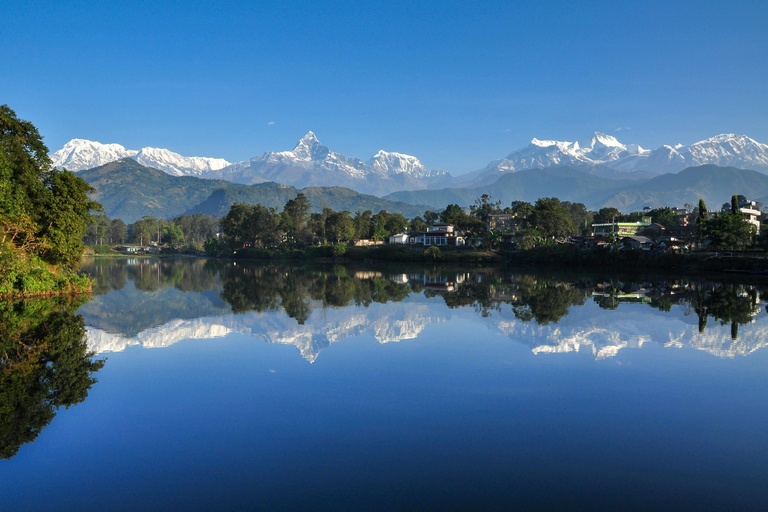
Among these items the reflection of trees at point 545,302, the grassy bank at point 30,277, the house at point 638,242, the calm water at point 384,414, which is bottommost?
the calm water at point 384,414

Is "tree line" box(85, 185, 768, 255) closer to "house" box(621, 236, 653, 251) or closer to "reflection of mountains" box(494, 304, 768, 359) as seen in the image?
"house" box(621, 236, 653, 251)

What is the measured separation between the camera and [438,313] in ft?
78.4

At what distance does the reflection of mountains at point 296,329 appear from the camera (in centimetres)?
1714

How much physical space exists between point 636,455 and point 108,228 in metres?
168

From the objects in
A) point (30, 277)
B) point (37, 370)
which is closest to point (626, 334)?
point (37, 370)

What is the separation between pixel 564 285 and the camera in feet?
126

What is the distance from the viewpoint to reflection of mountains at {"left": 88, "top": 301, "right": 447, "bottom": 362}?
17141 mm

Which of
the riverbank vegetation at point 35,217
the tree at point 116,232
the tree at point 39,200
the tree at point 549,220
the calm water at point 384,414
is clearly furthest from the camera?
the tree at point 116,232

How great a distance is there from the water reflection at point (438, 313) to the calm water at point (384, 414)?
0.72 ft

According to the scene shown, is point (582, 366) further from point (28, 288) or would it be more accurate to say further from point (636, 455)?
point (28, 288)

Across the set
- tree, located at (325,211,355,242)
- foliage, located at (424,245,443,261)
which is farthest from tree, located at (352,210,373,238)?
foliage, located at (424,245,443,261)

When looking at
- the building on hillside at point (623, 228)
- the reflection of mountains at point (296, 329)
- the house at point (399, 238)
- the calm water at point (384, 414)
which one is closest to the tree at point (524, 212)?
the building on hillside at point (623, 228)

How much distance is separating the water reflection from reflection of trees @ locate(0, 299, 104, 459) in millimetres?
1079

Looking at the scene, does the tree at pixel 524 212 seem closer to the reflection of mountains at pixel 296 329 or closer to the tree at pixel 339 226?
the tree at pixel 339 226
